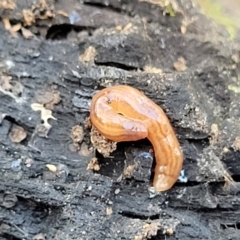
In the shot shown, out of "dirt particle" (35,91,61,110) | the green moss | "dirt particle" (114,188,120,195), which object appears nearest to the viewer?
"dirt particle" (114,188,120,195)

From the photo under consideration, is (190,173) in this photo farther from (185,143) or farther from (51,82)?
(51,82)

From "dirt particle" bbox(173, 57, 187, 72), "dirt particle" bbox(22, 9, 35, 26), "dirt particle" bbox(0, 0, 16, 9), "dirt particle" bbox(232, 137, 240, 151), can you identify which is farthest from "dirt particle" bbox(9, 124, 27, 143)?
"dirt particle" bbox(232, 137, 240, 151)

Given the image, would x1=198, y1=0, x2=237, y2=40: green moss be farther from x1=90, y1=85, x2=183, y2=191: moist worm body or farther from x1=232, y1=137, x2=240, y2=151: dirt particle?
x1=90, y1=85, x2=183, y2=191: moist worm body

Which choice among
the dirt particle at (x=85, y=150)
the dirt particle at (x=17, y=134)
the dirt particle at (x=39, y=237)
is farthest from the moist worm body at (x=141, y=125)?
the dirt particle at (x=39, y=237)

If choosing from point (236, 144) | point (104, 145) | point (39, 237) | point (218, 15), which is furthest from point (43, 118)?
point (218, 15)

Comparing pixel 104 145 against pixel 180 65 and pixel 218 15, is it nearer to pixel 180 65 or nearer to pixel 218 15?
pixel 180 65

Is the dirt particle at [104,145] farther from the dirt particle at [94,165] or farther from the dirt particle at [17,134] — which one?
the dirt particle at [17,134]
